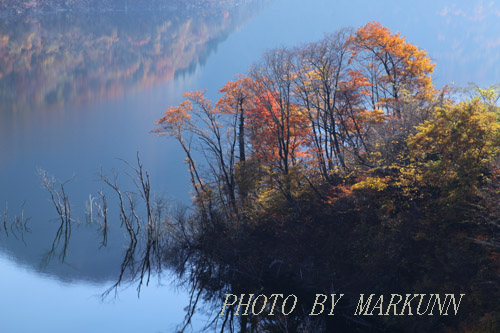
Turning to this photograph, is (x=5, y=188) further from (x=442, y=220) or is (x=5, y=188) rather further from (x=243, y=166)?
(x=442, y=220)

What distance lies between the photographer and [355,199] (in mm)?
30359

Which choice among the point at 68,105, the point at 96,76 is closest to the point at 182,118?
the point at 68,105

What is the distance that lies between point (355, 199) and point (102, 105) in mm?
85066

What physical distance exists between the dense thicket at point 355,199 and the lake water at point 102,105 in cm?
598

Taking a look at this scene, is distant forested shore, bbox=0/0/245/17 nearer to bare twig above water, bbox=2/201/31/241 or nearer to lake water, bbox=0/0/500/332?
lake water, bbox=0/0/500/332

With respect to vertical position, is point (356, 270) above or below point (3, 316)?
above

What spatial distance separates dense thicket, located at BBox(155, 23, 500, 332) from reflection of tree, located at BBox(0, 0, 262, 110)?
67213 millimetres

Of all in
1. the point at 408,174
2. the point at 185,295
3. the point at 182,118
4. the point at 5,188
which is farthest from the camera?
the point at 5,188

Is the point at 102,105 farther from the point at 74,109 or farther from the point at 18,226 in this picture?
the point at 18,226

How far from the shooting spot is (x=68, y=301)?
33906mm

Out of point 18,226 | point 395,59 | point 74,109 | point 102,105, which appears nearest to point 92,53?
point 102,105

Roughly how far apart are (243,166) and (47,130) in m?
54.6

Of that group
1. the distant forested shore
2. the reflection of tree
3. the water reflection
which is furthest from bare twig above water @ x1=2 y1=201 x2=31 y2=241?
the distant forested shore

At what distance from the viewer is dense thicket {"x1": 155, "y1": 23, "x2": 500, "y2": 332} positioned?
23.5 metres
